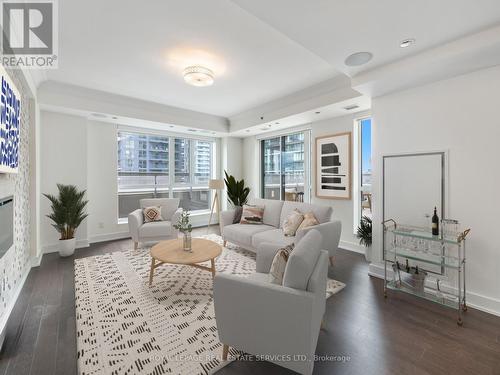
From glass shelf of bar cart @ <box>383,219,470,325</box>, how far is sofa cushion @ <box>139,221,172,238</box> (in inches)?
138

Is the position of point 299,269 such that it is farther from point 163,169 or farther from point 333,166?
point 163,169

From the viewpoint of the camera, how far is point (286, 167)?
582cm

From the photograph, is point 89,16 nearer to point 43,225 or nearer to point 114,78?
point 114,78

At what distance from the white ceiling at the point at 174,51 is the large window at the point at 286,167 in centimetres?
161

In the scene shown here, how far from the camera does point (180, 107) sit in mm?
5117

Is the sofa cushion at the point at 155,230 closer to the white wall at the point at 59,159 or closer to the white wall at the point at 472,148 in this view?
the white wall at the point at 59,159

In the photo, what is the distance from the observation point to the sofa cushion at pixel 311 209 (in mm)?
3512

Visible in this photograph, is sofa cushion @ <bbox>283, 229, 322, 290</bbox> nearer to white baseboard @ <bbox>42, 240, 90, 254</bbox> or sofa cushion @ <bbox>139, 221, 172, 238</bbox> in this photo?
sofa cushion @ <bbox>139, 221, 172, 238</bbox>

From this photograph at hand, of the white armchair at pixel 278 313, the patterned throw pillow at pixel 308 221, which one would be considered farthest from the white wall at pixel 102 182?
the white armchair at pixel 278 313

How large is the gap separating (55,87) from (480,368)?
608 cm

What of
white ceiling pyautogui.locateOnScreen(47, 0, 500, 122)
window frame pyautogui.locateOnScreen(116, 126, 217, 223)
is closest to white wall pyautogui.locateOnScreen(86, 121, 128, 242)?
window frame pyautogui.locateOnScreen(116, 126, 217, 223)

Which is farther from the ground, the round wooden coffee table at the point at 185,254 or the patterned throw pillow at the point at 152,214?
the patterned throw pillow at the point at 152,214

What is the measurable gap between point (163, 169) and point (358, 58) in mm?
5010

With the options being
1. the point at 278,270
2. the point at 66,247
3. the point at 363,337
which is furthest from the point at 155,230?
the point at 363,337
